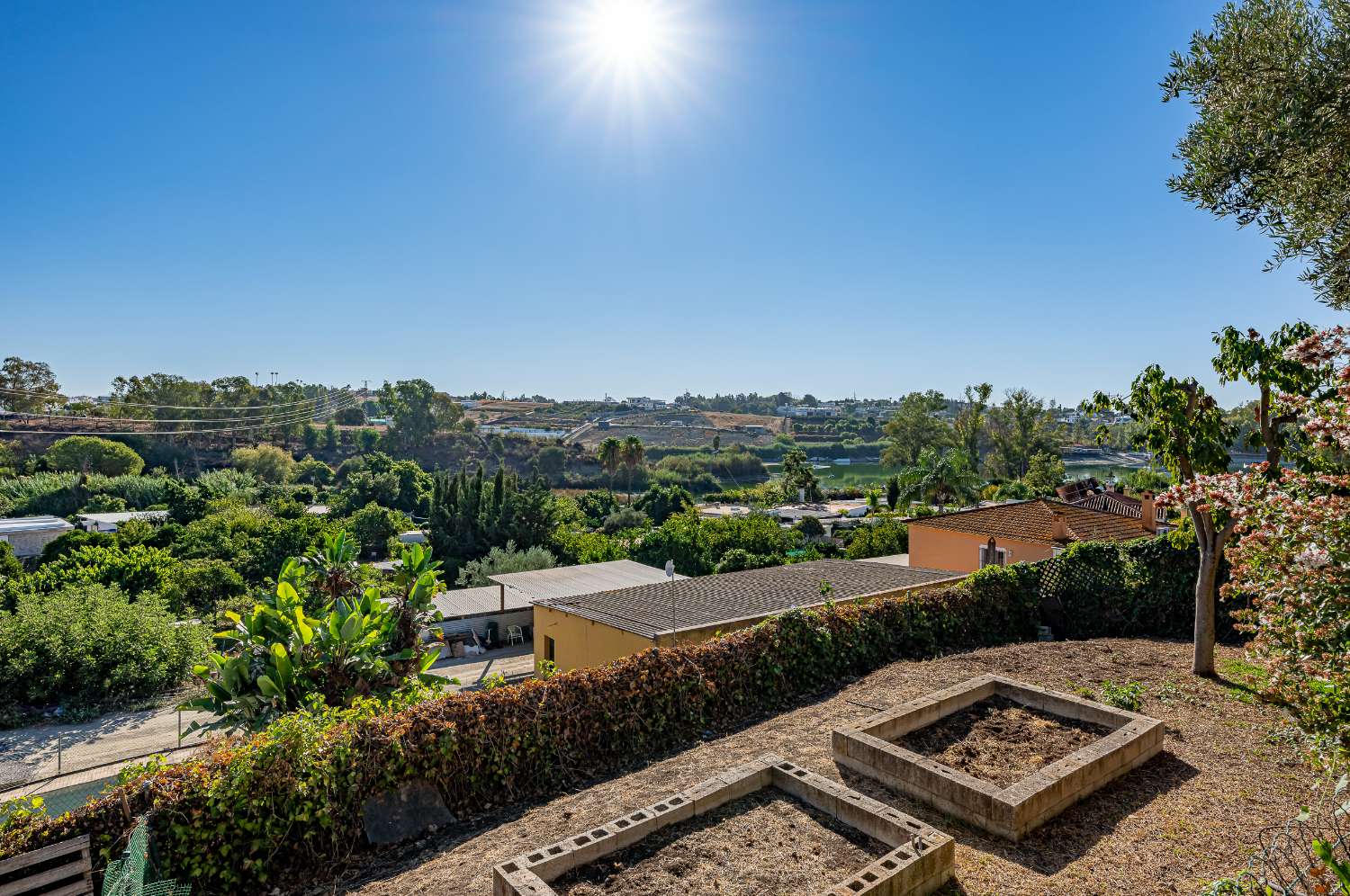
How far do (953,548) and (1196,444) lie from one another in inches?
481

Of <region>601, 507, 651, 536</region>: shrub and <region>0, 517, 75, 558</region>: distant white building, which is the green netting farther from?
<region>601, 507, 651, 536</region>: shrub

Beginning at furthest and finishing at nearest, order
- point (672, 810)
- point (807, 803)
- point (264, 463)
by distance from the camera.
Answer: point (264, 463)
point (807, 803)
point (672, 810)

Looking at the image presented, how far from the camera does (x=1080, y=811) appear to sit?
16.1ft

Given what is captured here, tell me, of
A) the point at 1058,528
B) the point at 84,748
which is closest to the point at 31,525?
the point at 84,748

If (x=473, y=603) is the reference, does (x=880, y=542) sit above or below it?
above

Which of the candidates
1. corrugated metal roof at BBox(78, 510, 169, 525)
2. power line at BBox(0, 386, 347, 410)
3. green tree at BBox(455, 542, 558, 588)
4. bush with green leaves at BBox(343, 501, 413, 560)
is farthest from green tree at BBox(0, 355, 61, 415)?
green tree at BBox(455, 542, 558, 588)

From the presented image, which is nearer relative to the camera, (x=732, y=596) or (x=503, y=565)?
(x=732, y=596)

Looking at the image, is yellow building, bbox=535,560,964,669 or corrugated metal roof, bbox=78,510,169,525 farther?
corrugated metal roof, bbox=78,510,169,525

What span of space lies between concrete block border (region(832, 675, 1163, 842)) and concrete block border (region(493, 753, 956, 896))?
1.96ft

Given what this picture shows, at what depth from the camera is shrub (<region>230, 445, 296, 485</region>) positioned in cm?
8400

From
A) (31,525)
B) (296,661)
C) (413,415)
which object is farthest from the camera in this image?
(413,415)

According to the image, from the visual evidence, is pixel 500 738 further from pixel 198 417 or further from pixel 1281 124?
pixel 198 417

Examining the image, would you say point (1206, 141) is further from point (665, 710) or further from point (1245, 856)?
point (665, 710)

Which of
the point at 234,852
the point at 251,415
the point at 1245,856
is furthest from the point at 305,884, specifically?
the point at 251,415
